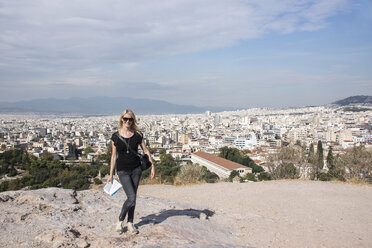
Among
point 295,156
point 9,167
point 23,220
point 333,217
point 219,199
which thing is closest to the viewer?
point 23,220

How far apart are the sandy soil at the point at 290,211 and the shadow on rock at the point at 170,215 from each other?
0.22 metres

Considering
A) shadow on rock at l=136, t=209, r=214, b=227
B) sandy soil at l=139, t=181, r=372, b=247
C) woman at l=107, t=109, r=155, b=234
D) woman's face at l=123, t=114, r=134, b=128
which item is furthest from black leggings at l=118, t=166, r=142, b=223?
sandy soil at l=139, t=181, r=372, b=247

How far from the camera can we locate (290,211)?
486 cm

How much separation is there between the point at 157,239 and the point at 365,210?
3.51 m

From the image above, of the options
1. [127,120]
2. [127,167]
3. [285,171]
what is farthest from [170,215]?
[285,171]

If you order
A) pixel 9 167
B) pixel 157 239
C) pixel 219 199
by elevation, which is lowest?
pixel 9 167

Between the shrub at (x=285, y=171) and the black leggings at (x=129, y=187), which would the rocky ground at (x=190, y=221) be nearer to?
the black leggings at (x=129, y=187)

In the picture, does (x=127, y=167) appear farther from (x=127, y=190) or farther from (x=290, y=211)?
(x=290, y=211)

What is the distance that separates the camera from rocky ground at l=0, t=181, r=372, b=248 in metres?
3.04

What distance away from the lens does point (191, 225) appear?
3551mm

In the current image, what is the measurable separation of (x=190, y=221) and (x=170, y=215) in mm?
371

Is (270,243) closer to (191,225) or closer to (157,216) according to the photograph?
(191,225)

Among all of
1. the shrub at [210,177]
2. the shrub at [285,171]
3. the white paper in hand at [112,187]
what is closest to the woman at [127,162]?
the white paper in hand at [112,187]

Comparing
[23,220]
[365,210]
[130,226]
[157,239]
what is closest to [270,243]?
[157,239]
